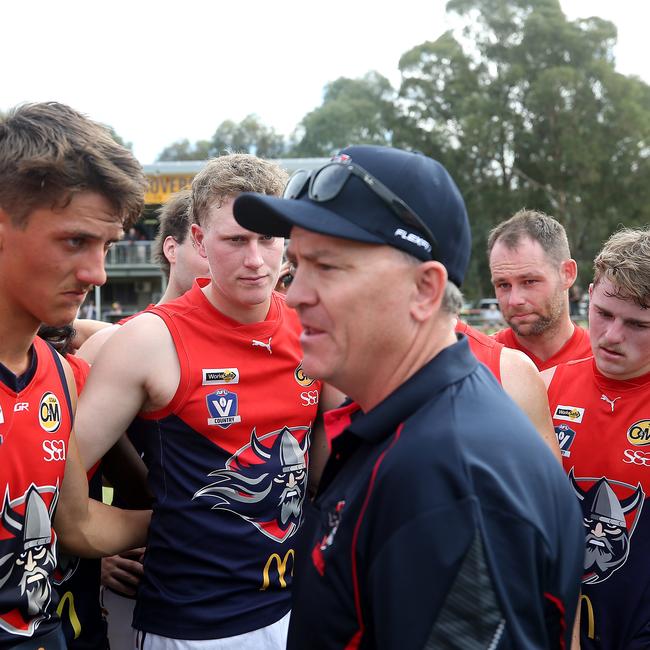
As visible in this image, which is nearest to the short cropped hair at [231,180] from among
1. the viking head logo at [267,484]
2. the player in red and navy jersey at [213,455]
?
the player in red and navy jersey at [213,455]

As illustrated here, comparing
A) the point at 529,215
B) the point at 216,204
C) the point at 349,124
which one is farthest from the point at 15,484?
the point at 349,124

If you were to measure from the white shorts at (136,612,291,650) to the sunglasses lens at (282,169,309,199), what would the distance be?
1.90 meters

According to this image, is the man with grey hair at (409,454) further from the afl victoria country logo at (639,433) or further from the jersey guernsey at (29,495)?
the afl victoria country logo at (639,433)

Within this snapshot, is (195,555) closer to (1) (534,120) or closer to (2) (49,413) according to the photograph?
(2) (49,413)

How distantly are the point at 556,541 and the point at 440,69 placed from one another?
3986 centimetres

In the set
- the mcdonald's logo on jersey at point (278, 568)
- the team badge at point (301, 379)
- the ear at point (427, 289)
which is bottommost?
the mcdonald's logo on jersey at point (278, 568)

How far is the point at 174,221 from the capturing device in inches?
192

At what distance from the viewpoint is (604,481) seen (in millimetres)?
3217

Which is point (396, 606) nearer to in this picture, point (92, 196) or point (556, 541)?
point (556, 541)

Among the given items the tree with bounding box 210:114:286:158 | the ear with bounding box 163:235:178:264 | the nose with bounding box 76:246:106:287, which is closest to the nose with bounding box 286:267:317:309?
the nose with bounding box 76:246:106:287

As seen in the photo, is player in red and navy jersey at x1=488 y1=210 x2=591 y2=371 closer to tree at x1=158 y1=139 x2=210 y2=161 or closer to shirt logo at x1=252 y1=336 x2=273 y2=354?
shirt logo at x1=252 y1=336 x2=273 y2=354

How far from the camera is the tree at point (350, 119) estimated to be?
1646 inches

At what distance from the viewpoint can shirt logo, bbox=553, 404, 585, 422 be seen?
3.46m

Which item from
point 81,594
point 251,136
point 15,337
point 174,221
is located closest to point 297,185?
point 15,337
